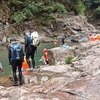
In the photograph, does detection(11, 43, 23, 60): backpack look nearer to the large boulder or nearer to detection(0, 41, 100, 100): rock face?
detection(0, 41, 100, 100): rock face

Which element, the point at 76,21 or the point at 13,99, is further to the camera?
the point at 76,21

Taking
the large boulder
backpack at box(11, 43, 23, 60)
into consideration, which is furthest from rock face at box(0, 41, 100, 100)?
the large boulder

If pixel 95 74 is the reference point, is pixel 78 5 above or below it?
above

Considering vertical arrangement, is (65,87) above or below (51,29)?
below

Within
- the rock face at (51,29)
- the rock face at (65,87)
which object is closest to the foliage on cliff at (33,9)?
the rock face at (51,29)

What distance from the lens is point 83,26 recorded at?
3991 centimetres

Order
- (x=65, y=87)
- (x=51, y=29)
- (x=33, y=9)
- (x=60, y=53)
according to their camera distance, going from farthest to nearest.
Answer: (x=51, y=29), (x=33, y=9), (x=60, y=53), (x=65, y=87)

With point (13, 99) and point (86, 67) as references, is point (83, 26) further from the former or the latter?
point (13, 99)

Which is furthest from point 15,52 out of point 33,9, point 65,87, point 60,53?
point 33,9

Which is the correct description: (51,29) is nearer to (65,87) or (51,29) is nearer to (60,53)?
(60,53)

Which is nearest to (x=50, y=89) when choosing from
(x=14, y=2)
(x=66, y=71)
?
(x=66, y=71)

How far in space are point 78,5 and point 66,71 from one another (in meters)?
35.0

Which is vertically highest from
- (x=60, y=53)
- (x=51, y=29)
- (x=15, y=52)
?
(x=51, y=29)

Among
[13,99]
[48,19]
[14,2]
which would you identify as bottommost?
[13,99]
